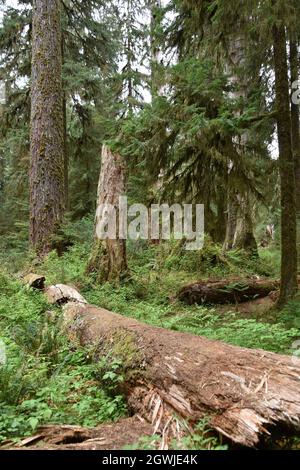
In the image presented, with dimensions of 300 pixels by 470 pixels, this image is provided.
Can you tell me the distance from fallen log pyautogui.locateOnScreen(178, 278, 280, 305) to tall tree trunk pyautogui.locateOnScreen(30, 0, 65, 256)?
3.76 metres

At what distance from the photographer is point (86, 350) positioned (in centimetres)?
448

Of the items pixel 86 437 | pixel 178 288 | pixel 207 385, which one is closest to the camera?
pixel 86 437

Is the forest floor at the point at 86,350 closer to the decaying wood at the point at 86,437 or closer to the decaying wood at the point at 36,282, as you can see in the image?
the decaying wood at the point at 86,437

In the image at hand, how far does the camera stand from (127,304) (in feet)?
23.6

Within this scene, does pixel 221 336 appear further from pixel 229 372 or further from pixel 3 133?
pixel 3 133

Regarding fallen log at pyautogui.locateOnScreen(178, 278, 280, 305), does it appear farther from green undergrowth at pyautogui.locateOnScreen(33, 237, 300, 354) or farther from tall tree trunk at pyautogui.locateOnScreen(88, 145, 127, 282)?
tall tree trunk at pyautogui.locateOnScreen(88, 145, 127, 282)

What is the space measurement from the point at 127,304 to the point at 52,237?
3437mm

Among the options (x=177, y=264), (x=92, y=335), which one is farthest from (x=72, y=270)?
(x=92, y=335)

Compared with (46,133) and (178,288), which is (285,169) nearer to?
(178,288)

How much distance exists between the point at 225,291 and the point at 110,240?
2.66 metres

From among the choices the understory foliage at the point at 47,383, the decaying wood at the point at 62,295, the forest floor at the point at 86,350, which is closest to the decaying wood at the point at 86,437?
the forest floor at the point at 86,350

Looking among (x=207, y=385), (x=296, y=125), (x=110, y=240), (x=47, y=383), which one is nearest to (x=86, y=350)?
(x=47, y=383)

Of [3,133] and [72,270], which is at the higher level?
[3,133]

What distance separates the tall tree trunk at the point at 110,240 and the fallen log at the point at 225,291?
1539 millimetres
